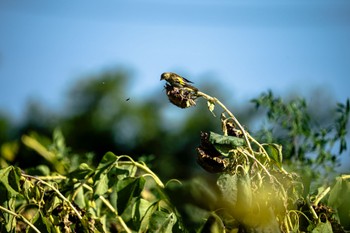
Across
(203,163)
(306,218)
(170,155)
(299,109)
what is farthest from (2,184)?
(170,155)

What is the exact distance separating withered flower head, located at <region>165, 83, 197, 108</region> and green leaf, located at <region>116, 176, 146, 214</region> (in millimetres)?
191

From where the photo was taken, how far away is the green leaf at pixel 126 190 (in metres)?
1.29

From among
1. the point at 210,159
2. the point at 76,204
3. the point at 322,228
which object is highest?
the point at 210,159

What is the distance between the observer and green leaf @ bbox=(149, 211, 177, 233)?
1.20m

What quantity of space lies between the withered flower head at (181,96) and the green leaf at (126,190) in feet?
0.63

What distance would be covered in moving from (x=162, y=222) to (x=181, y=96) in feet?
0.74

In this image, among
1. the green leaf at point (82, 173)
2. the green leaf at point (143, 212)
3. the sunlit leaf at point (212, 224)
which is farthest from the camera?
the green leaf at point (82, 173)

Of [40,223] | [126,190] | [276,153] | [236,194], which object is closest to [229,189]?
[236,194]

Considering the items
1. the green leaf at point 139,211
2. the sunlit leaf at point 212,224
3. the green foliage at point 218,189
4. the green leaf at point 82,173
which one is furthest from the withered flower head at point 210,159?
the green leaf at point 82,173

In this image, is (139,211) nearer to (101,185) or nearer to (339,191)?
(101,185)

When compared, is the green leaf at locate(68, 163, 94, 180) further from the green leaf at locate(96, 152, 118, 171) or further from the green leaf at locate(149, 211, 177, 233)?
the green leaf at locate(149, 211, 177, 233)

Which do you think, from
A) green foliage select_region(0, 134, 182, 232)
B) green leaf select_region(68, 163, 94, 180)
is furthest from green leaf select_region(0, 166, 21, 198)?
green leaf select_region(68, 163, 94, 180)

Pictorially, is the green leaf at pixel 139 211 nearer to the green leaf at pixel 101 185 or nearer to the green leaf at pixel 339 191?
the green leaf at pixel 101 185

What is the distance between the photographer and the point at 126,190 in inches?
51.0
